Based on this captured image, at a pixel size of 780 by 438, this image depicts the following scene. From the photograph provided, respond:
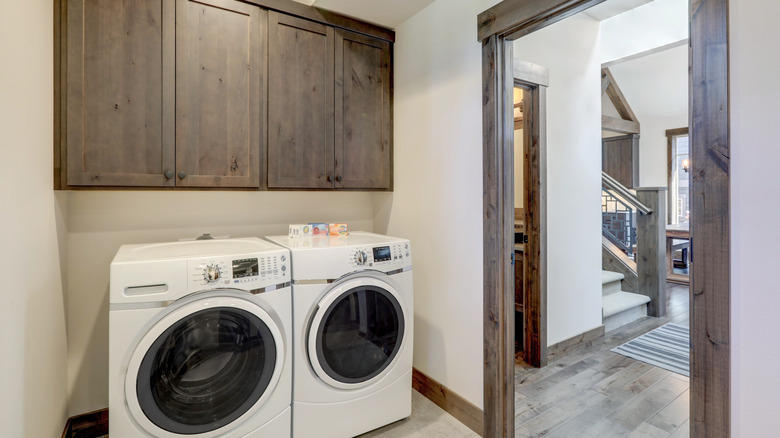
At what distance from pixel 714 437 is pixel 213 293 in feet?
5.94

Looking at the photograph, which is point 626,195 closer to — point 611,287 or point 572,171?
point 611,287

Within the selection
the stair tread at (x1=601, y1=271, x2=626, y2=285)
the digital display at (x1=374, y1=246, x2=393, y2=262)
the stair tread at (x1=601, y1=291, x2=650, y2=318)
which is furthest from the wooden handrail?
the digital display at (x1=374, y1=246, x2=393, y2=262)

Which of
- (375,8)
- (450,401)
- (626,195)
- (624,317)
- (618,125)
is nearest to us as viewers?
(450,401)

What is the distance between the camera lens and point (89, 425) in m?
1.97

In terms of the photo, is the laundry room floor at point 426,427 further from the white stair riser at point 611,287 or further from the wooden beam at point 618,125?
the wooden beam at point 618,125

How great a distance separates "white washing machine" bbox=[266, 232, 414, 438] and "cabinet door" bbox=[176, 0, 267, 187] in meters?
0.51

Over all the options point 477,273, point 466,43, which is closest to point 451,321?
point 477,273

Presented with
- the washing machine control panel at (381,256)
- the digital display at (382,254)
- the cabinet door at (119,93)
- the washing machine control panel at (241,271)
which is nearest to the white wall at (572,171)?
the washing machine control panel at (381,256)

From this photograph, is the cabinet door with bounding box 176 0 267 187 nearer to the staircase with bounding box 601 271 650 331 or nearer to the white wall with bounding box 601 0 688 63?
the white wall with bounding box 601 0 688 63

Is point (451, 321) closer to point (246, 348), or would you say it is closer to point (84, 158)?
point (246, 348)

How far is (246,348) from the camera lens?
1629 mm

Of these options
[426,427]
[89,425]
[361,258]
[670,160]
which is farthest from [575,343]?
[670,160]

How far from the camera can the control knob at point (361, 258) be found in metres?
1.90

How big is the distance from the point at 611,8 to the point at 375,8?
1.96 m
